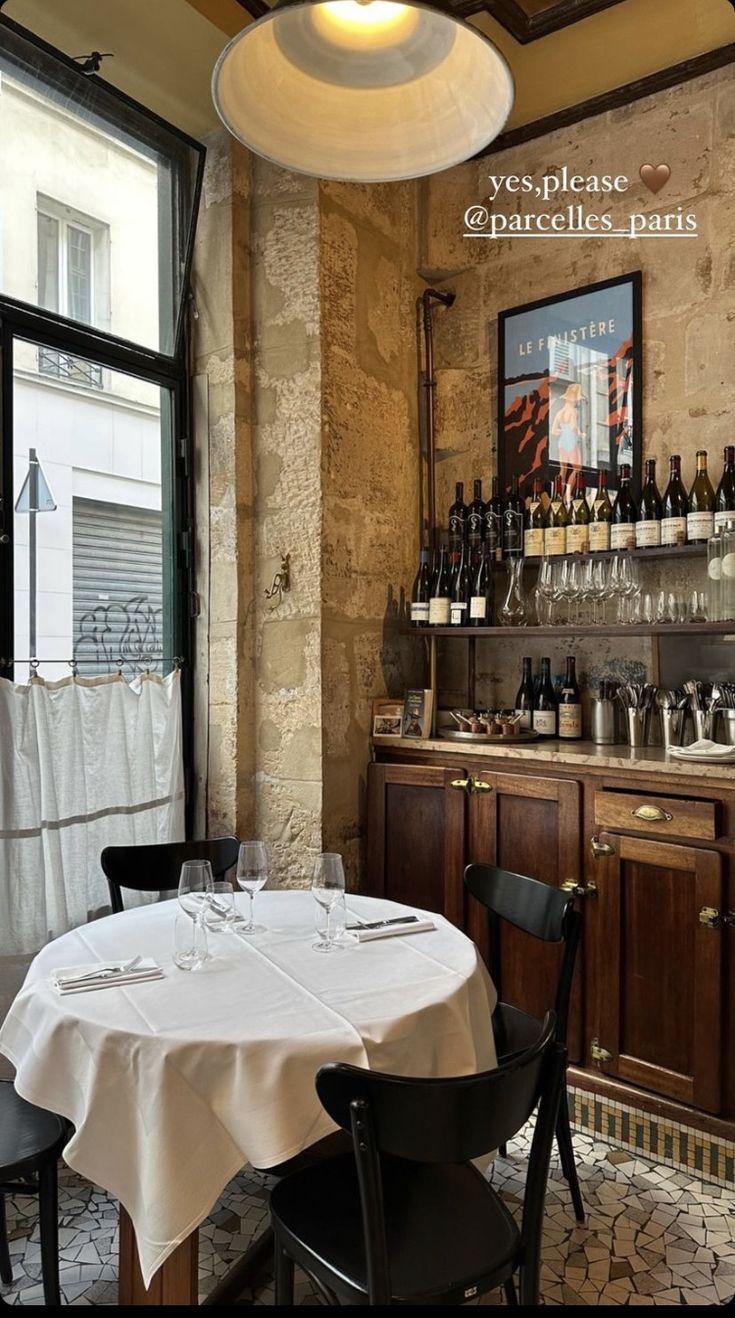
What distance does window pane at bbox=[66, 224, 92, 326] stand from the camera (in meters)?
2.73

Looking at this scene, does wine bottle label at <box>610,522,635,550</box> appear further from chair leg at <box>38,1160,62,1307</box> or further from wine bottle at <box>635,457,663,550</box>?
chair leg at <box>38,1160,62,1307</box>

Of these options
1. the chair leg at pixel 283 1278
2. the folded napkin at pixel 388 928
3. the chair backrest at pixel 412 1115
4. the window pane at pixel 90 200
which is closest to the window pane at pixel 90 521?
the window pane at pixel 90 200

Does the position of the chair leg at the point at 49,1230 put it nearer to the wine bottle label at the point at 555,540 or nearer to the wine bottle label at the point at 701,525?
the wine bottle label at the point at 555,540

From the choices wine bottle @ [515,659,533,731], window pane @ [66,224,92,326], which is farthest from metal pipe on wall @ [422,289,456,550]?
window pane @ [66,224,92,326]

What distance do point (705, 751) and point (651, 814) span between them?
235mm

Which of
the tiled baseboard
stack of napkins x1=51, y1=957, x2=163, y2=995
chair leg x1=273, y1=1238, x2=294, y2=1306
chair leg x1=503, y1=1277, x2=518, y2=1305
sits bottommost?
the tiled baseboard

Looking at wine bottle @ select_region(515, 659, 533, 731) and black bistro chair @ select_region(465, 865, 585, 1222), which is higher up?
wine bottle @ select_region(515, 659, 533, 731)

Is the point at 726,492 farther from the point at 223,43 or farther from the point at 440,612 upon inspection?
the point at 223,43

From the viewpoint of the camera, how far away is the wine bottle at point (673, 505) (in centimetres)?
283

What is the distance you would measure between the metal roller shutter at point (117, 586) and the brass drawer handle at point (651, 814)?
5.49 ft

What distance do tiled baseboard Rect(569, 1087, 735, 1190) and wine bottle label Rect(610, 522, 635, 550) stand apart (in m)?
1.71

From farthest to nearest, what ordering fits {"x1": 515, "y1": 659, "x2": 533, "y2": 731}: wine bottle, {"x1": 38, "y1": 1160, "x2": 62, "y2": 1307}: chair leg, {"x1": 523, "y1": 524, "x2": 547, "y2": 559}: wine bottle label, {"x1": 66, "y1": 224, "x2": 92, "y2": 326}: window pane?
{"x1": 515, "y1": 659, "x2": 533, "y2": 731}: wine bottle
{"x1": 523, "y1": 524, "x2": 547, "y2": 559}: wine bottle label
{"x1": 66, "y1": 224, "x2": 92, "y2": 326}: window pane
{"x1": 38, "y1": 1160, "x2": 62, "y2": 1307}: chair leg

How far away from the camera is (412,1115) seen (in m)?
1.23

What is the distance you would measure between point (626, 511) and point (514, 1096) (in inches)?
85.9
